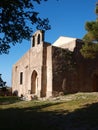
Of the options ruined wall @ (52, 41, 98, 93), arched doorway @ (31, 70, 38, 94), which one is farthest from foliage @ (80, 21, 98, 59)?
arched doorway @ (31, 70, 38, 94)

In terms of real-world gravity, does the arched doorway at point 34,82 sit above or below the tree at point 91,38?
below

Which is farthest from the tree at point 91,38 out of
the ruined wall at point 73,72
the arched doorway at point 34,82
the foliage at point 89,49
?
the arched doorway at point 34,82

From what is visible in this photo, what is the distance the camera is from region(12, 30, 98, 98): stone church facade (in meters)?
26.8

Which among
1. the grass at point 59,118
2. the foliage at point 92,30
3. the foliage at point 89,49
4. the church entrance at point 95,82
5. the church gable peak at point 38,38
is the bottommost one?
the grass at point 59,118

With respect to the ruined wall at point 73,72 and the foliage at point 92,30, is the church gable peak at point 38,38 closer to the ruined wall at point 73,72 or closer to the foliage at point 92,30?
the ruined wall at point 73,72

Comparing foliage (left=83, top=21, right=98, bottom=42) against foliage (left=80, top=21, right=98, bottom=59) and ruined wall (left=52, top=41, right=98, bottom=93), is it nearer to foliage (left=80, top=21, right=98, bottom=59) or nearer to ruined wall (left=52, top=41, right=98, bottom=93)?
foliage (left=80, top=21, right=98, bottom=59)

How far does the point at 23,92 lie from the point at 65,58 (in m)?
7.28

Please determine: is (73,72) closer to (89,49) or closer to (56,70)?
(56,70)

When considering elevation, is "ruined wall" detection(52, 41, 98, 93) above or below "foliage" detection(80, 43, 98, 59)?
below

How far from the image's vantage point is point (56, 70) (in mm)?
26797

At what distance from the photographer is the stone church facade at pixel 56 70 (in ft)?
87.8

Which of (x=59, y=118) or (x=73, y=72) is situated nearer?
(x=59, y=118)

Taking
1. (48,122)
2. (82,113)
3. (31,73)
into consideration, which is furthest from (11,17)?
(31,73)

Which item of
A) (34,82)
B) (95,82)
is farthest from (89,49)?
(34,82)
